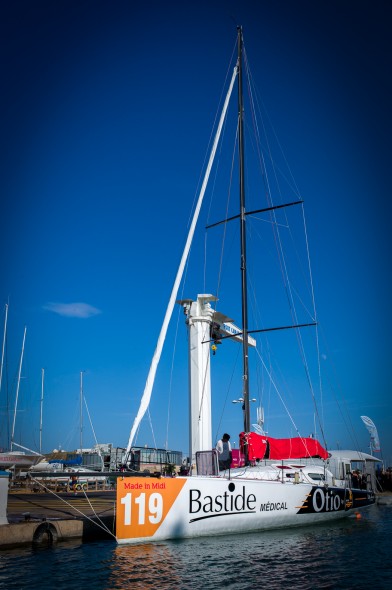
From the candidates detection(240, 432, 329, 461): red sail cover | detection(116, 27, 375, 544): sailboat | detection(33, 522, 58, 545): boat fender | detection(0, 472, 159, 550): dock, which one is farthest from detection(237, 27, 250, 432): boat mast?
detection(33, 522, 58, 545): boat fender

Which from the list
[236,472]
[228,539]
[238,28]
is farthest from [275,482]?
[238,28]

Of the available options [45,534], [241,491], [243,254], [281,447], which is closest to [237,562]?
[241,491]

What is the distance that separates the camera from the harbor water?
34.2ft

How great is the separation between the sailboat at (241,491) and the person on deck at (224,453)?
700 millimetres

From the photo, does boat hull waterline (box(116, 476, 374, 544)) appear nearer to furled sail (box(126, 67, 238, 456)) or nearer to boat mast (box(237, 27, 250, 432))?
furled sail (box(126, 67, 238, 456))

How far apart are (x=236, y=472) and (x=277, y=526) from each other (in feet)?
7.02

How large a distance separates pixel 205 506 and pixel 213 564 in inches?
113

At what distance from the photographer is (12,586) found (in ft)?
33.1

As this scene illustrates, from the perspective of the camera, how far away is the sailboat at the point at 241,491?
1391 cm

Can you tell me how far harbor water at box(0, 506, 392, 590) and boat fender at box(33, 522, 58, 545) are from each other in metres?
0.37

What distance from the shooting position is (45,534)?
577 inches

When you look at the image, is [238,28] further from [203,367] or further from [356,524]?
[356,524]

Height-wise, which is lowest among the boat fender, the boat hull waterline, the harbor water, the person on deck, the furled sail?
the harbor water

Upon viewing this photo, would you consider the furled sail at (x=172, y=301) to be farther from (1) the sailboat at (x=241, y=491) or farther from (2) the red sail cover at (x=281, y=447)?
(2) the red sail cover at (x=281, y=447)
